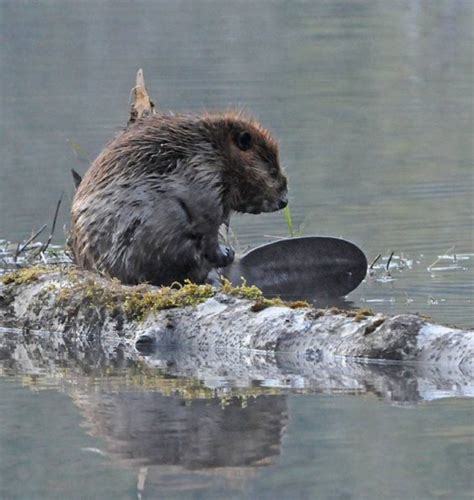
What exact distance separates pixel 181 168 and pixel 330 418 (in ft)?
7.03

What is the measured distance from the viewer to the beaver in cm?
727

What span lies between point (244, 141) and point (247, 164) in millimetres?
98

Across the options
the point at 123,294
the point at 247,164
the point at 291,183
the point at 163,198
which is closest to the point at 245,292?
the point at 123,294

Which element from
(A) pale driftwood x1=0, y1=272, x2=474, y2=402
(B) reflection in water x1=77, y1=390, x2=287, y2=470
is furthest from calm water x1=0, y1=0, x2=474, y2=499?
(A) pale driftwood x1=0, y1=272, x2=474, y2=402

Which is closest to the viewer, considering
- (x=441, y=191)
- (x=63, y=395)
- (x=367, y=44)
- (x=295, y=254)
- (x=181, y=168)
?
(x=63, y=395)

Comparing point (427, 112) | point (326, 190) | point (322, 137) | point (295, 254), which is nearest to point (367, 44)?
point (427, 112)

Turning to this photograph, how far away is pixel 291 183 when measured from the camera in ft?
38.5

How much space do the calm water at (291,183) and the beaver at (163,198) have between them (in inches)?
21.3

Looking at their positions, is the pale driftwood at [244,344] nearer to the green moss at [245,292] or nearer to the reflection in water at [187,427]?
the green moss at [245,292]

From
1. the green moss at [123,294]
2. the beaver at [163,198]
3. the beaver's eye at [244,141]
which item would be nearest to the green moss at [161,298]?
the green moss at [123,294]

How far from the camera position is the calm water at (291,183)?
495cm

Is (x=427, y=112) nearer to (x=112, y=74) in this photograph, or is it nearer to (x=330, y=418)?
(x=112, y=74)

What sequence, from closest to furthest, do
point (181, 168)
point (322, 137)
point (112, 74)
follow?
1. point (181, 168)
2. point (322, 137)
3. point (112, 74)

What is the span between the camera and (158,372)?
6457 mm
